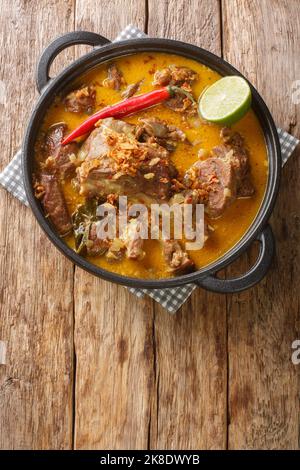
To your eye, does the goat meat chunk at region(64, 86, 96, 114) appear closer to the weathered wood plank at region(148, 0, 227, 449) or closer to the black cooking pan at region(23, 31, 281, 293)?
the black cooking pan at region(23, 31, 281, 293)

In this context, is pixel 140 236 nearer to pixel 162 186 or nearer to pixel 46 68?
pixel 162 186

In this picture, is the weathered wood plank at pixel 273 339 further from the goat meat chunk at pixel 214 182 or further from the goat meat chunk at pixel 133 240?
the goat meat chunk at pixel 133 240

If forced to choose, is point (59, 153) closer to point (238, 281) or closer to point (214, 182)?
point (214, 182)

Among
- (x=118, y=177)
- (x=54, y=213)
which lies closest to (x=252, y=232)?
(x=118, y=177)

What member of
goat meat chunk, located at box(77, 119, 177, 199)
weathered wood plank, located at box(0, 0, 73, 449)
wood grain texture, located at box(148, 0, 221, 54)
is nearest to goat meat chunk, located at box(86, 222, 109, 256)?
goat meat chunk, located at box(77, 119, 177, 199)

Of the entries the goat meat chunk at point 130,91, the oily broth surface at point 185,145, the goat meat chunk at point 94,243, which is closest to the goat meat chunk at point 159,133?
the oily broth surface at point 185,145

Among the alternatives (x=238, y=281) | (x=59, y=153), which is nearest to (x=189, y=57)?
(x=59, y=153)
